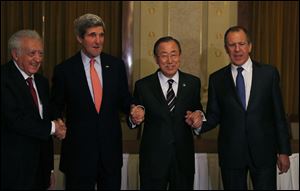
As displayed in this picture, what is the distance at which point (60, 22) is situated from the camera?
5.34m

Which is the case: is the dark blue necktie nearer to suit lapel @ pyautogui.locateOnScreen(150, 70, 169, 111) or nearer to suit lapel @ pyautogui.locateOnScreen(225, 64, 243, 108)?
suit lapel @ pyautogui.locateOnScreen(150, 70, 169, 111)

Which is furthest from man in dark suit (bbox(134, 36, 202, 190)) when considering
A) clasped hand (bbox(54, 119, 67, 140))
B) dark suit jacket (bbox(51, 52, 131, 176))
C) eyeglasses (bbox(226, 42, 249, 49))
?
clasped hand (bbox(54, 119, 67, 140))

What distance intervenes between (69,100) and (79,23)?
43 centimetres

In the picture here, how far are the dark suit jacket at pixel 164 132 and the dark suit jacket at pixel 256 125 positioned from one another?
0.20 meters

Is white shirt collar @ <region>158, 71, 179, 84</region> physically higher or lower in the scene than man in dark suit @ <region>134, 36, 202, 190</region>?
higher

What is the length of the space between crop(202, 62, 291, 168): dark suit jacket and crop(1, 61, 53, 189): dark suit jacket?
100 cm

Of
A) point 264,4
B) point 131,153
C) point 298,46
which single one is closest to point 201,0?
point 264,4

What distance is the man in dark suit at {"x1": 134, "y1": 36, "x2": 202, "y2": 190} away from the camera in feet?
8.67

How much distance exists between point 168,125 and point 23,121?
2.65 ft

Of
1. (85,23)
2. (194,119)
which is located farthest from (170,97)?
(85,23)

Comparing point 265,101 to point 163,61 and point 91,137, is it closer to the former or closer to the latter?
point 163,61

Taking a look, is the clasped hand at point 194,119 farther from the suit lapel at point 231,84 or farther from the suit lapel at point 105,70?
the suit lapel at point 105,70

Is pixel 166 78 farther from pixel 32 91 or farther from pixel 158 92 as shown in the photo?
pixel 32 91

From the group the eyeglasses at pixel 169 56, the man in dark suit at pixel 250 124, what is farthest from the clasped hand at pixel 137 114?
the man in dark suit at pixel 250 124
